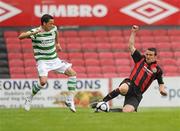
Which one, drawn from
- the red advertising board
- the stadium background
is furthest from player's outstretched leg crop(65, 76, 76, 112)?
the red advertising board

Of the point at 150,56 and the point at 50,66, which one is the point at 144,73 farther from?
the point at 50,66

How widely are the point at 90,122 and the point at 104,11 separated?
12.9m

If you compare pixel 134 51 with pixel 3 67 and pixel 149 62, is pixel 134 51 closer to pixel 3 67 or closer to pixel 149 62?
pixel 149 62

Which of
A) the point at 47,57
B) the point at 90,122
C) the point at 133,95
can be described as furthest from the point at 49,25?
the point at 90,122

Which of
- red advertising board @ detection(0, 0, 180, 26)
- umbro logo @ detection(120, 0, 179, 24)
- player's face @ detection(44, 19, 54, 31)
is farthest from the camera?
umbro logo @ detection(120, 0, 179, 24)

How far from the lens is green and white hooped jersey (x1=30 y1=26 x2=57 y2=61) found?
14008 millimetres

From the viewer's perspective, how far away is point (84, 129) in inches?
408

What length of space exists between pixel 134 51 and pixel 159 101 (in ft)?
22.7

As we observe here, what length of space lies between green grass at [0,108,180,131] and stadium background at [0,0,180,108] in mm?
9893

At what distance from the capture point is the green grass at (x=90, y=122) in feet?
34.3

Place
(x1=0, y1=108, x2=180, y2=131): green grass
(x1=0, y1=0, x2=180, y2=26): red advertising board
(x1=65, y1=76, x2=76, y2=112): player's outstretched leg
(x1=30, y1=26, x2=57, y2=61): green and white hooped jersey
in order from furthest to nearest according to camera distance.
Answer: (x1=0, y1=0, x2=180, y2=26): red advertising board < (x1=30, y1=26, x2=57, y2=61): green and white hooped jersey < (x1=65, y1=76, x2=76, y2=112): player's outstretched leg < (x1=0, y1=108, x2=180, y2=131): green grass

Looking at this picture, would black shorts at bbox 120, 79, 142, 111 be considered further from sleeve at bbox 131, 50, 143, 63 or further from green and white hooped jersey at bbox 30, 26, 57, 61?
green and white hooped jersey at bbox 30, 26, 57, 61

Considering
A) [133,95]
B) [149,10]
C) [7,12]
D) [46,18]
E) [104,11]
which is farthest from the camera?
[149,10]

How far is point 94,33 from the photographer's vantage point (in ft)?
82.8
